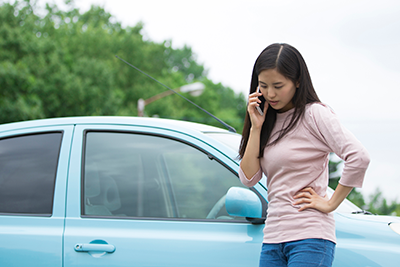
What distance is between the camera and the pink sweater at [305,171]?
1.54 metres

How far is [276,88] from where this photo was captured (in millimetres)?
1647

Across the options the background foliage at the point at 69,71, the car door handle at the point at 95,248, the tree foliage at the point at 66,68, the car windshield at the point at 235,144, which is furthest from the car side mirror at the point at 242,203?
the tree foliage at the point at 66,68

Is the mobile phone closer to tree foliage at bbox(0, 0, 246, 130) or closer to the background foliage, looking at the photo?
the background foliage

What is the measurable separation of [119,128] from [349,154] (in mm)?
1303

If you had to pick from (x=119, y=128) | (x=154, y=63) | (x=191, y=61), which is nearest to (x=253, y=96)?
(x=119, y=128)

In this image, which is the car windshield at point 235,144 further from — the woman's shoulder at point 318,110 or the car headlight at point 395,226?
the woman's shoulder at point 318,110

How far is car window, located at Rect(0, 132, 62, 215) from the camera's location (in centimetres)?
222

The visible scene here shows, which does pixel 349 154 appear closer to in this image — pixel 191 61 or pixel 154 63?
pixel 154 63

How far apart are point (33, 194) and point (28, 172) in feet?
0.48

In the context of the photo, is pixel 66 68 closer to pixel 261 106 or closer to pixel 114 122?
pixel 114 122

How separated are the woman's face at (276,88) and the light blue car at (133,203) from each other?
1.52 feet

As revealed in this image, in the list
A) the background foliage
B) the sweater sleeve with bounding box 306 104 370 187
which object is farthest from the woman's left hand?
the background foliage

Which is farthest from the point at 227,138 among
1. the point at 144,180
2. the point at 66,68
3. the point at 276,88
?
the point at 66,68

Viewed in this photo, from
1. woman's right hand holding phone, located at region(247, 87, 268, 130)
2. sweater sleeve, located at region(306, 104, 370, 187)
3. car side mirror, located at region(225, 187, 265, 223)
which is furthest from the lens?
car side mirror, located at region(225, 187, 265, 223)
